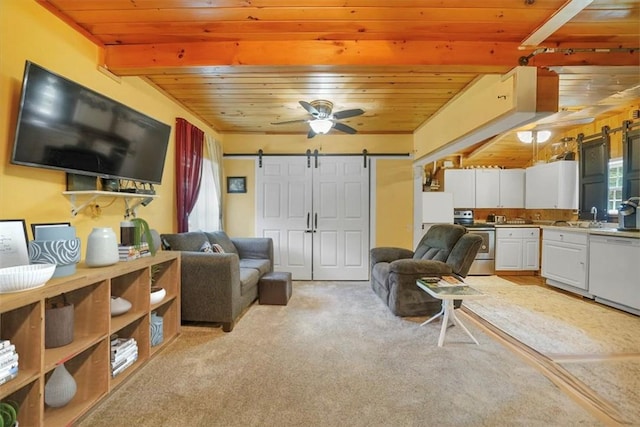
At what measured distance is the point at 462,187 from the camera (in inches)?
224

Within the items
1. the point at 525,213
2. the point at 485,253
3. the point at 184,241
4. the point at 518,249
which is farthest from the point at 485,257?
the point at 184,241

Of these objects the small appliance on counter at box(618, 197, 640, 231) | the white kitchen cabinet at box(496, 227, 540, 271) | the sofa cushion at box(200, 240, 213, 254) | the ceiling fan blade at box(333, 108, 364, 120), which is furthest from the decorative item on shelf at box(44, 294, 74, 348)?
the white kitchen cabinet at box(496, 227, 540, 271)

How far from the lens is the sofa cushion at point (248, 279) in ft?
9.88

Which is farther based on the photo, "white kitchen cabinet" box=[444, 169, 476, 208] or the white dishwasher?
"white kitchen cabinet" box=[444, 169, 476, 208]

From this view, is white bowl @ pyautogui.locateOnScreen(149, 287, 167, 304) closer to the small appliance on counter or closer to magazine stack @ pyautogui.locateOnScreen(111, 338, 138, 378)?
magazine stack @ pyautogui.locateOnScreen(111, 338, 138, 378)

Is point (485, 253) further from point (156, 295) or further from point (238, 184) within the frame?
point (156, 295)

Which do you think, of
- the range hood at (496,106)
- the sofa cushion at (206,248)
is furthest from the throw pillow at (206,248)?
the range hood at (496,106)

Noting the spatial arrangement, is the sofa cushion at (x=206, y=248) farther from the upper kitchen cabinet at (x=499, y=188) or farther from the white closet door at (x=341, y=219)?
the upper kitchen cabinet at (x=499, y=188)

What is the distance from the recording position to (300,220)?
15.9 feet

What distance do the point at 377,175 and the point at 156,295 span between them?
3.66m

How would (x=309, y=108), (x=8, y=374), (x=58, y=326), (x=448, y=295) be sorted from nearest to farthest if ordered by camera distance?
(x=8, y=374), (x=58, y=326), (x=448, y=295), (x=309, y=108)

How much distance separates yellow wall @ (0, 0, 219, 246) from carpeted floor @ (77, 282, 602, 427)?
1231 mm

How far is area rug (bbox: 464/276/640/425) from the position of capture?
1.93 meters

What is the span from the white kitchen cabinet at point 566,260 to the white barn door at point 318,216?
2.75m
